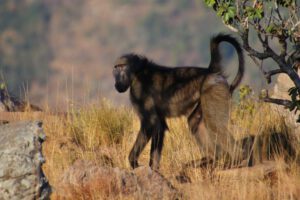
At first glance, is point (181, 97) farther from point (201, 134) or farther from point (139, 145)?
point (139, 145)

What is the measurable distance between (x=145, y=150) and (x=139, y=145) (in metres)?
0.85

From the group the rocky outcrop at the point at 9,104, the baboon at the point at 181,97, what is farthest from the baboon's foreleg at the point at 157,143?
the rocky outcrop at the point at 9,104

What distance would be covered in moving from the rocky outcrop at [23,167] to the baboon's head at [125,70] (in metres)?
3.25

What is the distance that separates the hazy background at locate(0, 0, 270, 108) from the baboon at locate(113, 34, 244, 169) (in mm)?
114935

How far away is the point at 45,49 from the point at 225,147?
130752 mm

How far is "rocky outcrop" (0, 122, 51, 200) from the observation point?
5.61 meters

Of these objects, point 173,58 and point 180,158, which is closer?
point 180,158

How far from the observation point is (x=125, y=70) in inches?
352

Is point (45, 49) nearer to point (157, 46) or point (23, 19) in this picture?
point (23, 19)

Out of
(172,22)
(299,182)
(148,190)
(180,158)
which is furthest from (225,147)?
(172,22)

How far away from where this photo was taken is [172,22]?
146750 mm

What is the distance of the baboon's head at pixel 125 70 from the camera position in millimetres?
8892

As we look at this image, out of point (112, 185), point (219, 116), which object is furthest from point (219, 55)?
point (112, 185)

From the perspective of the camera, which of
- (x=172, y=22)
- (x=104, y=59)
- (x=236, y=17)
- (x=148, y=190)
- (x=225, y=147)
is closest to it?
(x=148, y=190)
